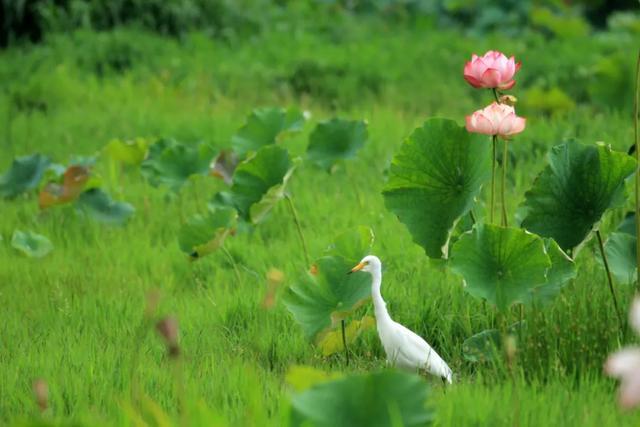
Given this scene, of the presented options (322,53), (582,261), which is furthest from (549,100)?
(582,261)

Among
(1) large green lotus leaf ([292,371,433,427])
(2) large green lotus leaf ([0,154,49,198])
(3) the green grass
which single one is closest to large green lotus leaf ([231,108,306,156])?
(3) the green grass

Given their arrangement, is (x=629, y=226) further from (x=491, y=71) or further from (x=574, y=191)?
A: (x=491, y=71)

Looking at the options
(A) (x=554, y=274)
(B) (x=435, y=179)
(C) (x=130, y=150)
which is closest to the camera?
(A) (x=554, y=274)

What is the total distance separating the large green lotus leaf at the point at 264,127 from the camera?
4.24 m

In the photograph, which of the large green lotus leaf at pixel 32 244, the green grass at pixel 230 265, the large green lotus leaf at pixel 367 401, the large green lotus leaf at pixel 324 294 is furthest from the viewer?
the large green lotus leaf at pixel 32 244

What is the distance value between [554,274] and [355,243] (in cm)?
56

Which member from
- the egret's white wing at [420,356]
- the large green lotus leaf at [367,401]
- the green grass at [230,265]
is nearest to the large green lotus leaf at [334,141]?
the green grass at [230,265]

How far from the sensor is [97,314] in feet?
11.2

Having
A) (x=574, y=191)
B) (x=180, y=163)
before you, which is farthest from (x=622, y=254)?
(x=180, y=163)

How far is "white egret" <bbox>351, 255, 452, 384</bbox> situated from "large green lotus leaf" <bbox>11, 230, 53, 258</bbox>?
66.9 inches

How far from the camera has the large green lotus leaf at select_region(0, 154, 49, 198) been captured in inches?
183

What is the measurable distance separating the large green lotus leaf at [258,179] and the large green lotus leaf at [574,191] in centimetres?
90

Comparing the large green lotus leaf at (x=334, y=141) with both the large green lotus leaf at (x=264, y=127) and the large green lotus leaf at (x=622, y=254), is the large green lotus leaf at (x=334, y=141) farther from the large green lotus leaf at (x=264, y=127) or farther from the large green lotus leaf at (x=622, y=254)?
the large green lotus leaf at (x=622, y=254)

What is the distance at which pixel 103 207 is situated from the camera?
4.52m
